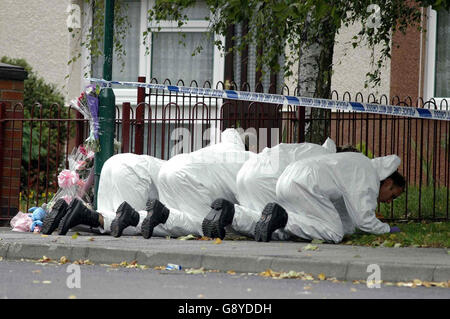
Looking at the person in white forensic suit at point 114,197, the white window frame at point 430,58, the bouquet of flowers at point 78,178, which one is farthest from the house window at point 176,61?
the person in white forensic suit at point 114,197

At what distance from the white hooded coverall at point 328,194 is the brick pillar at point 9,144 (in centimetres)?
421

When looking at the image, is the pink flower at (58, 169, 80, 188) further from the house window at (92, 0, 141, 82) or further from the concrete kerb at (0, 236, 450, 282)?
the house window at (92, 0, 141, 82)

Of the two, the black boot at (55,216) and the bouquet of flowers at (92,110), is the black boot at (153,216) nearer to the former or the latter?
the black boot at (55,216)

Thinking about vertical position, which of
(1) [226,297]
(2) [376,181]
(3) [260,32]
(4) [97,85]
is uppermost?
(3) [260,32]

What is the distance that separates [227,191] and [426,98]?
7.04 meters

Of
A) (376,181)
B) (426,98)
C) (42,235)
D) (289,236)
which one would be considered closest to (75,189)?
(42,235)

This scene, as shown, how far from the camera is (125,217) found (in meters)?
9.95

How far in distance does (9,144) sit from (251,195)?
13.0 ft

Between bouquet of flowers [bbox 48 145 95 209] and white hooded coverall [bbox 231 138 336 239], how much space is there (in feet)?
6.71

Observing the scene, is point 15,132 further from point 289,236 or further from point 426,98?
point 426,98

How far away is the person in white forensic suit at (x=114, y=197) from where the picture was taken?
33.1ft

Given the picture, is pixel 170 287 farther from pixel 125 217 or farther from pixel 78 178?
pixel 78 178

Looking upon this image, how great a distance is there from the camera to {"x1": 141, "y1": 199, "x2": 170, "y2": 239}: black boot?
9875 millimetres

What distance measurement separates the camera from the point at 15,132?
41.2 ft
